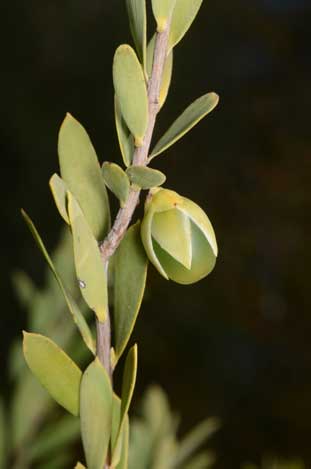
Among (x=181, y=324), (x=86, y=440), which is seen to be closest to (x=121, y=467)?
(x=86, y=440)

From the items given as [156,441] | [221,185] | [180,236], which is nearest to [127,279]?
[180,236]

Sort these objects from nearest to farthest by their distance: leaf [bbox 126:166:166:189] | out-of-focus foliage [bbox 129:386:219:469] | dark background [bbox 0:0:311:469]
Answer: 1. leaf [bbox 126:166:166:189]
2. out-of-focus foliage [bbox 129:386:219:469]
3. dark background [bbox 0:0:311:469]

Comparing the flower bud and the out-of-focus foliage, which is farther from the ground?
the flower bud

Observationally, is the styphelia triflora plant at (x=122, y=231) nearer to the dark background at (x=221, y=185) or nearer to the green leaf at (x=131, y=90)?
the green leaf at (x=131, y=90)

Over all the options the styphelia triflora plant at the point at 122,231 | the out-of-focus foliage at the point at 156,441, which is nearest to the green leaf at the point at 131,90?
the styphelia triflora plant at the point at 122,231

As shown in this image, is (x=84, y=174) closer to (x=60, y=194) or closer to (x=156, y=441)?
(x=60, y=194)

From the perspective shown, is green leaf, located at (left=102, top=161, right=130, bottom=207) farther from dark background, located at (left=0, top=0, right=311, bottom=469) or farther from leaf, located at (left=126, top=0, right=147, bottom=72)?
dark background, located at (left=0, top=0, right=311, bottom=469)

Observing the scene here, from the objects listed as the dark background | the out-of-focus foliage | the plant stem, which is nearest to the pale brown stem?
the plant stem

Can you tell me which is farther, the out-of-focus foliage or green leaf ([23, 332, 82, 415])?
the out-of-focus foliage
